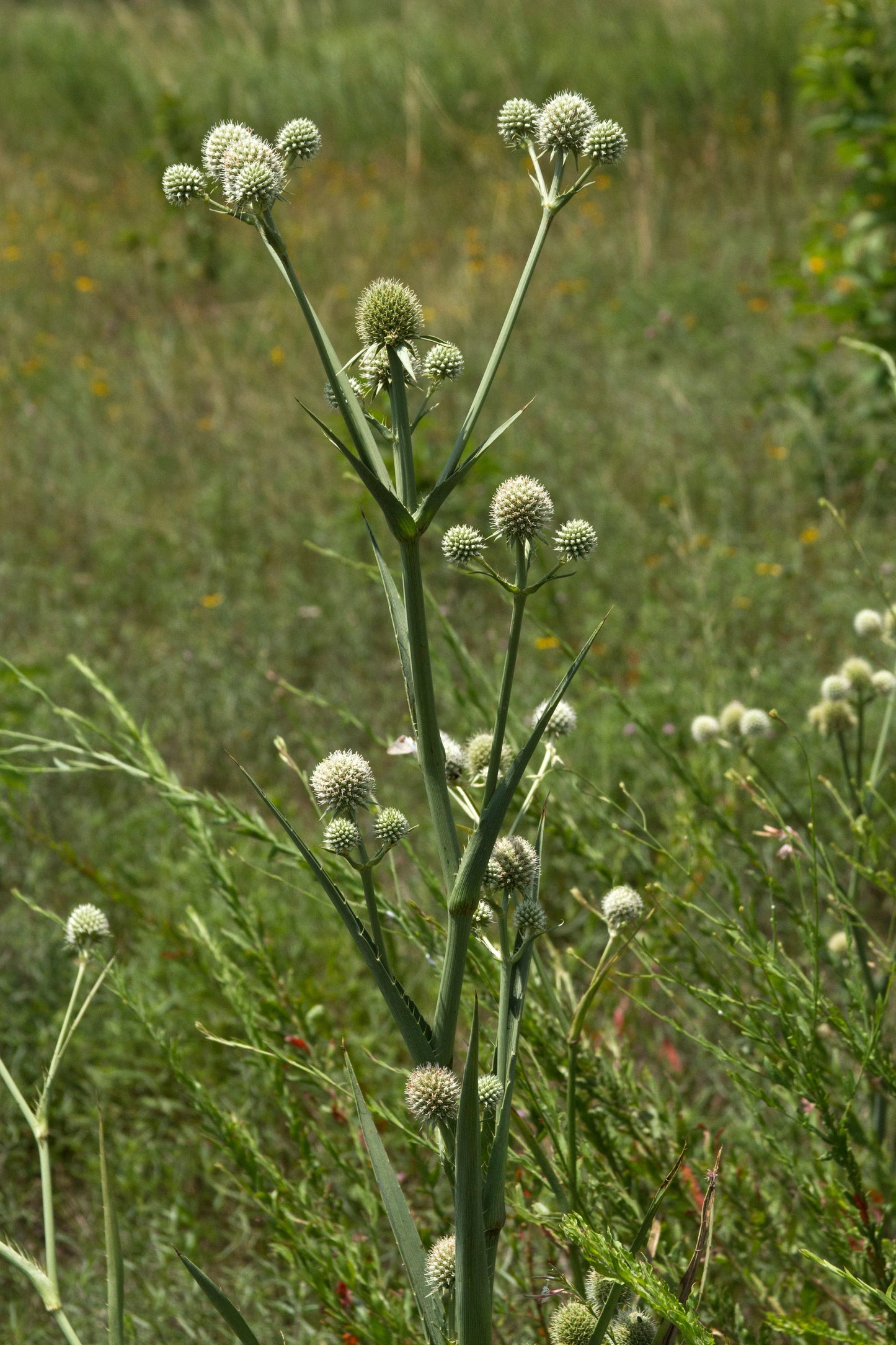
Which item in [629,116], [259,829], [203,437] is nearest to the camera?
[259,829]

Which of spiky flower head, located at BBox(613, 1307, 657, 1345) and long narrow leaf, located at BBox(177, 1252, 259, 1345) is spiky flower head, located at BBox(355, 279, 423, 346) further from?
spiky flower head, located at BBox(613, 1307, 657, 1345)

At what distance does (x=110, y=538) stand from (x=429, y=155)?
18.3ft

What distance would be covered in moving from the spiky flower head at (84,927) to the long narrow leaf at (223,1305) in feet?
1.73

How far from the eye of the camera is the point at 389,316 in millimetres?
967

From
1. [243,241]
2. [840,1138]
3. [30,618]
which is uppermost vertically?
[243,241]

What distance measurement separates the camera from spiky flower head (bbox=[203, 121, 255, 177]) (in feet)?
3.31

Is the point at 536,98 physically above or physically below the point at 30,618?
above

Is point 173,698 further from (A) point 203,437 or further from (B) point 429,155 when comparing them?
(B) point 429,155

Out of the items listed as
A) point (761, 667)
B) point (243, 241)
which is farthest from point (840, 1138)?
point (243, 241)

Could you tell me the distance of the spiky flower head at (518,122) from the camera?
3.63ft

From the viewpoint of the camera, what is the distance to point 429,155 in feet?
29.4

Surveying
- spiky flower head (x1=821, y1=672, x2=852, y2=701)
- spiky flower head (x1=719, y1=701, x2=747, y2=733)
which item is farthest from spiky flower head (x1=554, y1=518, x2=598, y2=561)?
spiky flower head (x1=719, y1=701, x2=747, y2=733)

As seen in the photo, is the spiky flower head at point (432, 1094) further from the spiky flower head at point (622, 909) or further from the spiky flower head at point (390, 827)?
the spiky flower head at point (622, 909)

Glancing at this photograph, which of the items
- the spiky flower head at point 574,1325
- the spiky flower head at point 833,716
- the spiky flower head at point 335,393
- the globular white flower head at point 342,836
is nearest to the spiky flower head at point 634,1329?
the spiky flower head at point 574,1325
